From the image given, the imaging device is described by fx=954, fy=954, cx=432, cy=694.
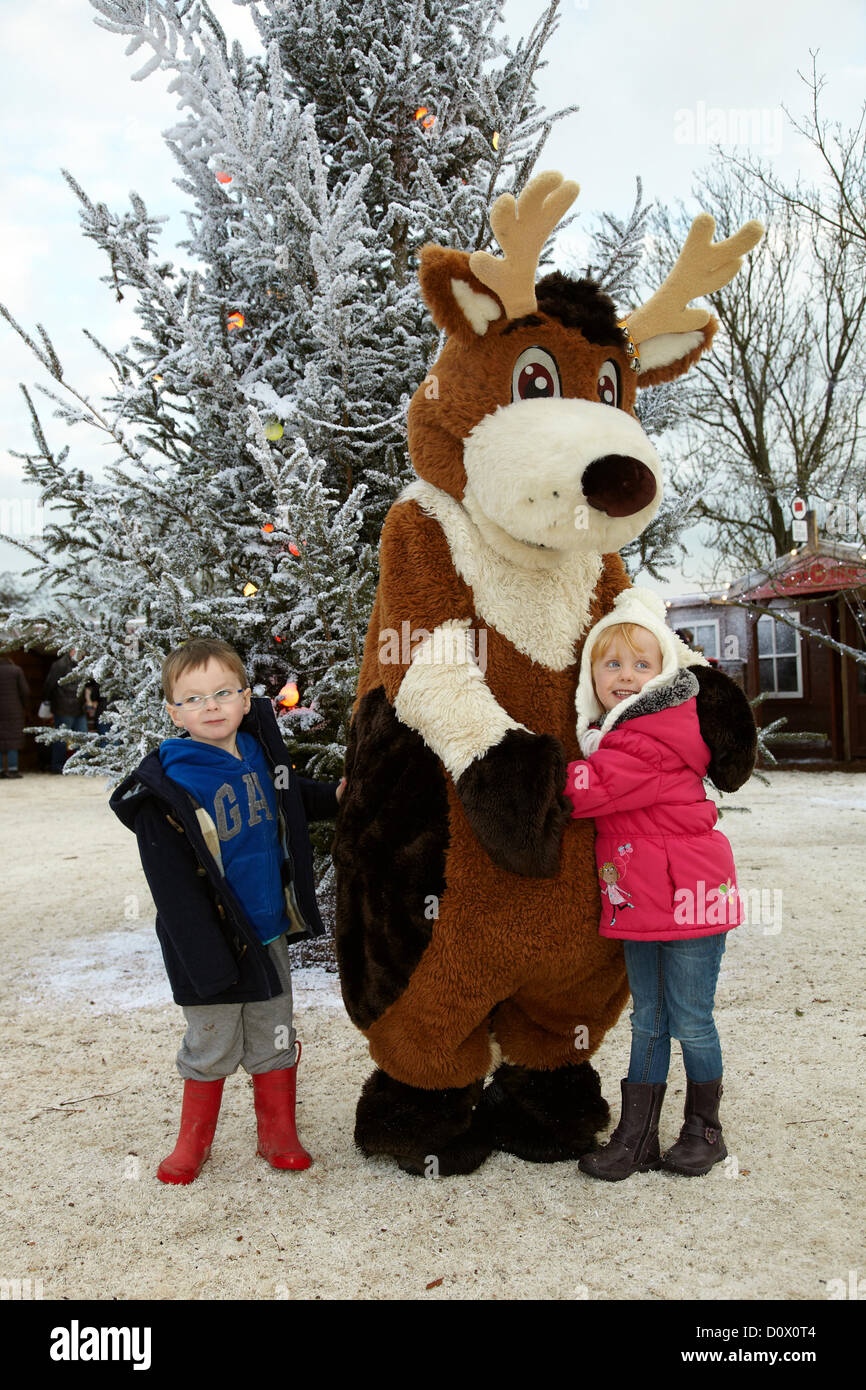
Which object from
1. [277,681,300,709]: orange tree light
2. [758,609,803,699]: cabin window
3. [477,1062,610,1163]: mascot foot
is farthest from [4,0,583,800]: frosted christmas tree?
[758,609,803,699]: cabin window

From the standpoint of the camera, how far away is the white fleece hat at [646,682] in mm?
2215

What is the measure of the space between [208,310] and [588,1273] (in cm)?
396

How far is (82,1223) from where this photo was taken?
7.18 feet

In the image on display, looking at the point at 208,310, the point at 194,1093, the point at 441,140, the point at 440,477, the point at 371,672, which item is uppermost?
the point at 441,140

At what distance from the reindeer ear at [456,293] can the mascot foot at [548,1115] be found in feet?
6.05

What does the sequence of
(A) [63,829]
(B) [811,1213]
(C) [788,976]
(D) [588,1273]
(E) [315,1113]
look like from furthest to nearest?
(A) [63,829] < (C) [788,976] < (E) [315,1113] < (B) [811,1213] < (D) [588,1273]

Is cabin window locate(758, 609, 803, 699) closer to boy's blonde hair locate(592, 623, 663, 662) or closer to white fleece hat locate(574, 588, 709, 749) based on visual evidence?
white fleece hat locate(574, 588, 709, 749)

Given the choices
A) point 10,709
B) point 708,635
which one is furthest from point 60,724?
point 708,635

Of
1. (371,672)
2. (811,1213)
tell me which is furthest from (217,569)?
(811,1213)

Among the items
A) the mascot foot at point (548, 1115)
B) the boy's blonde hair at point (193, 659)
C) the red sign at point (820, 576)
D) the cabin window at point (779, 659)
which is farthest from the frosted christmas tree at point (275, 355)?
the cabin window at point (779, 659)

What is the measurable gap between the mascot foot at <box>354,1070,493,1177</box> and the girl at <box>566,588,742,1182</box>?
0.30 m

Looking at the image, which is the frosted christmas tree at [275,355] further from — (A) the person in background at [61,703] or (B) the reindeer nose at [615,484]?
(A) the person in background at [61,703]

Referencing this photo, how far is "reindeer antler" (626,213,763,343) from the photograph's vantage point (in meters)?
2.32

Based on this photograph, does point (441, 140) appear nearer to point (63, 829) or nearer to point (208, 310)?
point (208, 310)
